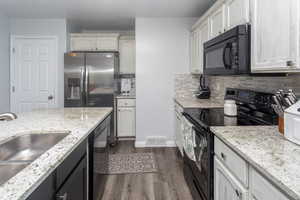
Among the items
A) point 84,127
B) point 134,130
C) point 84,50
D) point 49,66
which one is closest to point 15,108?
point 49,66

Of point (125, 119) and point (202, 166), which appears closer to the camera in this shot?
point (202, 166)

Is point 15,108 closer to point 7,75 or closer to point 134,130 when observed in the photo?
point 7,75

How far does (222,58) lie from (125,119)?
8.28ft

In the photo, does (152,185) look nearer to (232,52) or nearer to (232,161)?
(232,161)

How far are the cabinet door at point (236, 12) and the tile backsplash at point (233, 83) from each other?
1.93 ft

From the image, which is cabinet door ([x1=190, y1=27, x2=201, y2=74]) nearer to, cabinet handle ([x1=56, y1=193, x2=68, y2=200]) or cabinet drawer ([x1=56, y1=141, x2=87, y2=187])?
cabinet drawer ([x1=56, y1=141, x2=87, y2=187])

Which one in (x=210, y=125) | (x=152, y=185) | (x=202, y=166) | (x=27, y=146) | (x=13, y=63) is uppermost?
(x=13, y=63)

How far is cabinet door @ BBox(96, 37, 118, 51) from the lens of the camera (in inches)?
163

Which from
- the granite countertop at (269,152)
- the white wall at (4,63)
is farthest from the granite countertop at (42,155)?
the white wall at (4,63)

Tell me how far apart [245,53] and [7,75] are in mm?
4069

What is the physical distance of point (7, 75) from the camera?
12.7 ft

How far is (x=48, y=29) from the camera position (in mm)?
3971

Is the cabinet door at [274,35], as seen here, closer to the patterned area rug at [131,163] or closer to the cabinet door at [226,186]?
the cabinet door at [226,186]

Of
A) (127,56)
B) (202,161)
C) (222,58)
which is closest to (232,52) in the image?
(222,58)
